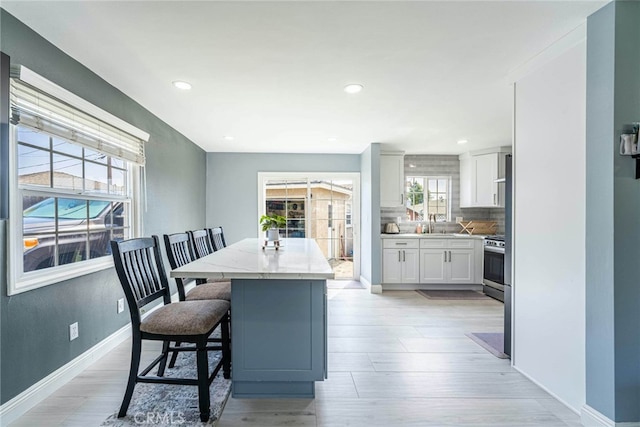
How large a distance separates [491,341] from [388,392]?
1.43m

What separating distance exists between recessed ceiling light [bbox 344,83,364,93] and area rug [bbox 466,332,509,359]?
2.55m

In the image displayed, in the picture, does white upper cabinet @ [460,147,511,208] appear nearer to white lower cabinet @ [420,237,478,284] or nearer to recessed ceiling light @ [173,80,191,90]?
white lower cabinet @ [420,237,478,284]

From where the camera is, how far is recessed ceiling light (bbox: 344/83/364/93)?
2.61m

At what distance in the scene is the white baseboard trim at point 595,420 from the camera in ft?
5.16

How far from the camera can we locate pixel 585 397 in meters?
1.77

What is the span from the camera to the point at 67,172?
228 centimetres

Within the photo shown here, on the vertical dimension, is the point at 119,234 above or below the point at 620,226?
below

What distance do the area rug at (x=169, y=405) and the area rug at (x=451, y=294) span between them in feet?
10.9

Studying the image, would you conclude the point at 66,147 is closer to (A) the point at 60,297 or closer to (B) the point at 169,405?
(A) the point at 60,297

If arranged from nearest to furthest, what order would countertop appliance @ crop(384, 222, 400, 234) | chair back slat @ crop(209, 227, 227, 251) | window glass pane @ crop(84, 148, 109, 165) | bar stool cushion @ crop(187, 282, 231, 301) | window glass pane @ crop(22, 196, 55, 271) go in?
window glass pane @ crop(22, 196, 55, 271)
bar stool cushion @ crop(187, 282, 231, 301)
window glass pane @ crop(84, 148, 109, 165)
chair back slat @ crop(209, 227, 227, 251)
countertop appliance @ crop(384, 222, 400, 234)

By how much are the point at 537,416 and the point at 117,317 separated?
326cm

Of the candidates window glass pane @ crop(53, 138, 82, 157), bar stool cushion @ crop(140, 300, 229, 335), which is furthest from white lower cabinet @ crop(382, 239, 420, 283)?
Result: window glass pane @ crop(53, 138, 82, 157)

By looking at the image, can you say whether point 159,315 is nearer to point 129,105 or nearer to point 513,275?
point 129,105

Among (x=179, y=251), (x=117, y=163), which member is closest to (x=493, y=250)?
(x=179, y=251)
